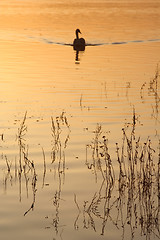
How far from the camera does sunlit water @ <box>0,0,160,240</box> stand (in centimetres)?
969

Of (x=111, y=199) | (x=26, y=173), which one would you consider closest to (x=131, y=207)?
(x=111, y=199)

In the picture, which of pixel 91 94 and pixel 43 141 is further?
pixel 91 94

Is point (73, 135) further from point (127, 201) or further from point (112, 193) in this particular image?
point (127, 201)

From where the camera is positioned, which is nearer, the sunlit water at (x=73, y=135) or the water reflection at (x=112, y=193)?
the water reflection at (x=112, y=193)

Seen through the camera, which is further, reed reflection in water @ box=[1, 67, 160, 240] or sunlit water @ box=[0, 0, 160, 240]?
sunlit water @ box=[0, 0, 160, 240]

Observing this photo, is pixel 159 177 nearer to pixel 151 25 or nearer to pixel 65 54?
pixel 65 54

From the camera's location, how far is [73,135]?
577 inches

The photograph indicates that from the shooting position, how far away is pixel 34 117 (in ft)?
54.4

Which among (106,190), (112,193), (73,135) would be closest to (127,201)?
(112,193)

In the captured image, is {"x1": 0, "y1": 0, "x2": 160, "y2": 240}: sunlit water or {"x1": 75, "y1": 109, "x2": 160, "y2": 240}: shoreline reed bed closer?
{"x1": 75, "y1": 109, "x2": 160, "y2": 240}: shoreline reed bed

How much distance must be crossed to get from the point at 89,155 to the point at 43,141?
1.40 meters

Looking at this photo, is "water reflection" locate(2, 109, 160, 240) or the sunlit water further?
the sunlit water

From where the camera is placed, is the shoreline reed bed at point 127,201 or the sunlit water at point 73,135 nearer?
the shoreline reed bed at point 127,201

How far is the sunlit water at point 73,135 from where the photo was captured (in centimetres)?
969
